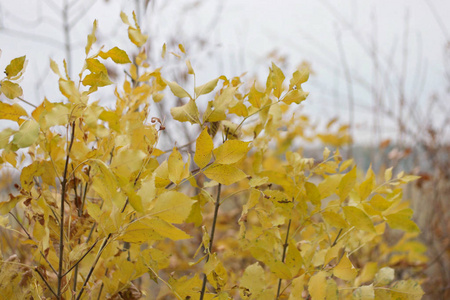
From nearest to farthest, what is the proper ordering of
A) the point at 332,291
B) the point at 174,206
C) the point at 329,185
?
the point at 174,206, the point at 332,291, the point at 329,185

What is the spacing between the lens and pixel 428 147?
1.93 metres

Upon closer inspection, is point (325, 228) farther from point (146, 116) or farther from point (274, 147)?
point (274, 147)

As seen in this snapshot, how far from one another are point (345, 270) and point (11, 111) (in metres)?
0.43

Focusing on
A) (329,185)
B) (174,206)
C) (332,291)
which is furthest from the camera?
(329,185)

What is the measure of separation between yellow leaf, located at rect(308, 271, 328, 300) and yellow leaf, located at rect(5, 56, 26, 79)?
413 mm

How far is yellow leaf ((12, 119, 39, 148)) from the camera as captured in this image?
0.33 metres

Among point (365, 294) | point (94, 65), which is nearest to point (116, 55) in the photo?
point (94, 65)

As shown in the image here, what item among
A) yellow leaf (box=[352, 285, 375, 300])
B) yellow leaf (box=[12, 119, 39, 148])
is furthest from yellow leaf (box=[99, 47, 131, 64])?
yellow leaf (box=[352, 285, 375, 300])

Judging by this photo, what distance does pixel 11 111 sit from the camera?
416mm

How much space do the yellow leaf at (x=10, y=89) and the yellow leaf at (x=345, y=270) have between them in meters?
0.42

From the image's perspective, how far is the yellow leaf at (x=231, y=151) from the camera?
0.41 m

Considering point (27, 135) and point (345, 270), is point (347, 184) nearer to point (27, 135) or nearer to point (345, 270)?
point (345, 270)

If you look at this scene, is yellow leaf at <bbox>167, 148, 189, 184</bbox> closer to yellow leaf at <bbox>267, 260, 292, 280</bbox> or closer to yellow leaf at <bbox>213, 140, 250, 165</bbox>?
yellow leaf at <bbox>213, 140, 250, 165</bbox>

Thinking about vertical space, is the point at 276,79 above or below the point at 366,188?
above
